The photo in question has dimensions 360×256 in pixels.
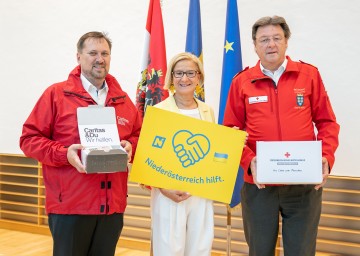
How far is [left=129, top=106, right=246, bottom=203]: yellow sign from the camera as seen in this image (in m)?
2.82

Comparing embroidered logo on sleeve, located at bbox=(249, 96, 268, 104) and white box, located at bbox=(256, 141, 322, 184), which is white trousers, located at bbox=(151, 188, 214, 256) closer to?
white box, located at bbox=(256, 141, 322, 184)

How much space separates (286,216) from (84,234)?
1205 mm

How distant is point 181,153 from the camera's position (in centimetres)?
283

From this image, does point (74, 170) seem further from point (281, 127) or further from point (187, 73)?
point (281, 127)

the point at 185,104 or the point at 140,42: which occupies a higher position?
the point at 140,42

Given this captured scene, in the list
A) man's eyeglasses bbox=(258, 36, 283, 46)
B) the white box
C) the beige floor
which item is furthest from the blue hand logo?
the beige floor

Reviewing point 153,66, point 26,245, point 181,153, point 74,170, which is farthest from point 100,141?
point 26,245

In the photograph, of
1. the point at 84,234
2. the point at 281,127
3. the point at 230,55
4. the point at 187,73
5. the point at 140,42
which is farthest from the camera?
the point at 140,42

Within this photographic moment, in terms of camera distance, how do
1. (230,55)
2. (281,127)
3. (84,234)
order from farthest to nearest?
(230,55) → (281,127) → (84,234)

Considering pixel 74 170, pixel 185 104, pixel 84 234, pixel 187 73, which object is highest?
pixel 187 73

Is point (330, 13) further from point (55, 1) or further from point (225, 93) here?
point (55, 1)

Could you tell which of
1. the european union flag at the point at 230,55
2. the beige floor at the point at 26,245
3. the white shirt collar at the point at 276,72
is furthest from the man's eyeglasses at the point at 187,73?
the beige floor at the point at 26,245

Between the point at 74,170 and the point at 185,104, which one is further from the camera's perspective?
the point at 185,104

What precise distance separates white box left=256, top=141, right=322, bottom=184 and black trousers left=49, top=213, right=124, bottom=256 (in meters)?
0.93
